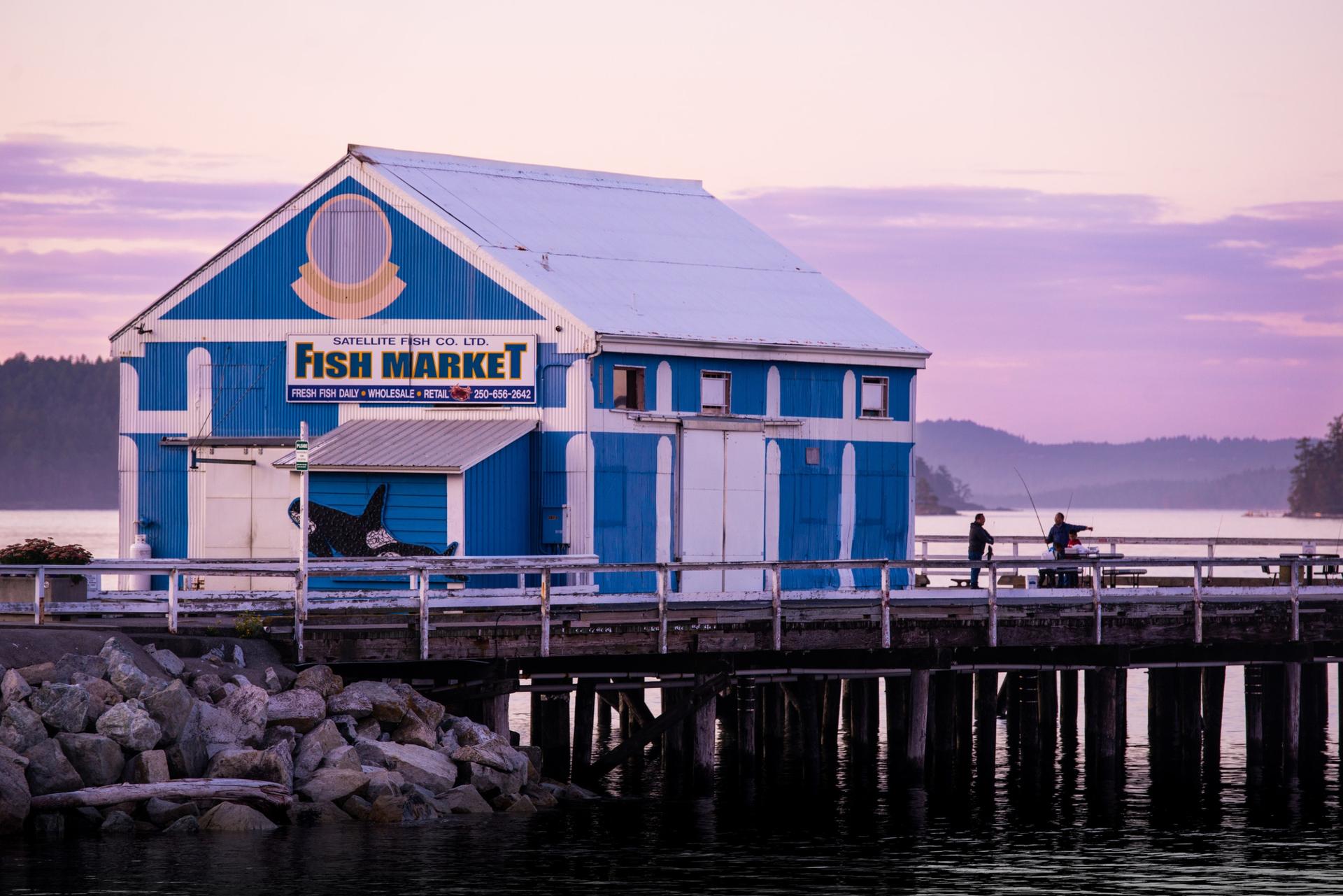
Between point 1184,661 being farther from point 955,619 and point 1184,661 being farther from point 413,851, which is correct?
point 413,851

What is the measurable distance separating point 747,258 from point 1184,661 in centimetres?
1171

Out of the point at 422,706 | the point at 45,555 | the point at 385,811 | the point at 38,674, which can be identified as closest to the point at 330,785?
the point at 385,811

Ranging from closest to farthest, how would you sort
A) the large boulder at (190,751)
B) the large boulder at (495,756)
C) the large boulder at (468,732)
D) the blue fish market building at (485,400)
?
the large boulder at (190,751) → the large boulder at (495,756) → the large boulder at (468,732) → the blue fish market building at (485,400)

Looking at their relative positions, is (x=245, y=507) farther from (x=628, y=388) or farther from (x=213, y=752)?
(x=213, y=752)

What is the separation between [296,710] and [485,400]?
32.0 feet

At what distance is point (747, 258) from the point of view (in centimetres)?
4022

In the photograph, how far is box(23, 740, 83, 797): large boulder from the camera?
930 inches

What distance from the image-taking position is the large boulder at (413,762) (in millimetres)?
25719

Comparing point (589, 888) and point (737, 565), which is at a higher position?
point (737, 565)

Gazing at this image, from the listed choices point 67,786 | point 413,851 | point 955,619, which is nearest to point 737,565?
point 955,619

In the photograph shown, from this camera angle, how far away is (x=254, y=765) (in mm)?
24625

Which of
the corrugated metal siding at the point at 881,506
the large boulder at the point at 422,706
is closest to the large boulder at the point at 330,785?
the large boulder at the point at 422,706

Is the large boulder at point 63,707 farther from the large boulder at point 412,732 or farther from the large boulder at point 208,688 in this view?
the large boulder at point 412,732

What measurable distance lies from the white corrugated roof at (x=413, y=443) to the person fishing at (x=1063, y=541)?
347 inches
